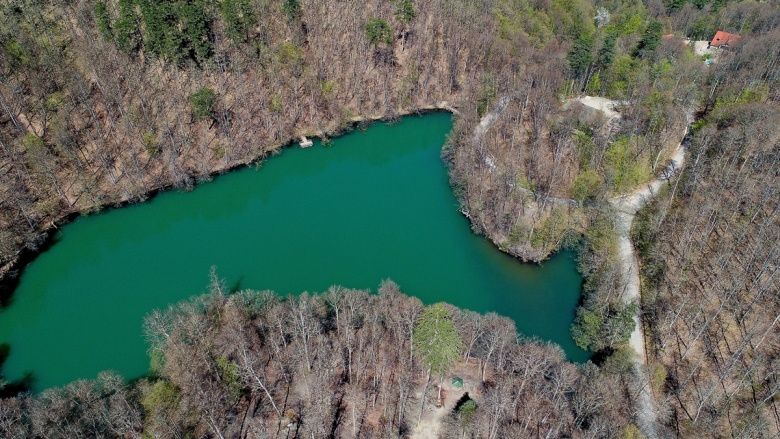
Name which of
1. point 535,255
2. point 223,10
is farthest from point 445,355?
point 223,10

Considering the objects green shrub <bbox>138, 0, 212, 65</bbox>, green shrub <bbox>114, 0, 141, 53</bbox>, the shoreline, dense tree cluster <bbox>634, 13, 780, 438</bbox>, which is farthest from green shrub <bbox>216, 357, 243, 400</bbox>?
green shrub <bbox>114, 0, 141, 53</bbox>

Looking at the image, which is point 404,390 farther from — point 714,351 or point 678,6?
point 678,6

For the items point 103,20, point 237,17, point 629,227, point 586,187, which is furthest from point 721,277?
point 103,20

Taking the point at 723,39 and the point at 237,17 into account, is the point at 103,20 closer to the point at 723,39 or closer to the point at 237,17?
the point at 237,17

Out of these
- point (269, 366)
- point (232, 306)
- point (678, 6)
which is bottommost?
point (269, 366)

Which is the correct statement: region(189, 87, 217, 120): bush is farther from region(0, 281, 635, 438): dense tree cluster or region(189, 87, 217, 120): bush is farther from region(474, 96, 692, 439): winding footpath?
region(474, 96, 692, 439): winding footpath

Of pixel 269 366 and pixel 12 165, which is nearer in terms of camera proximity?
pixel 269 366
